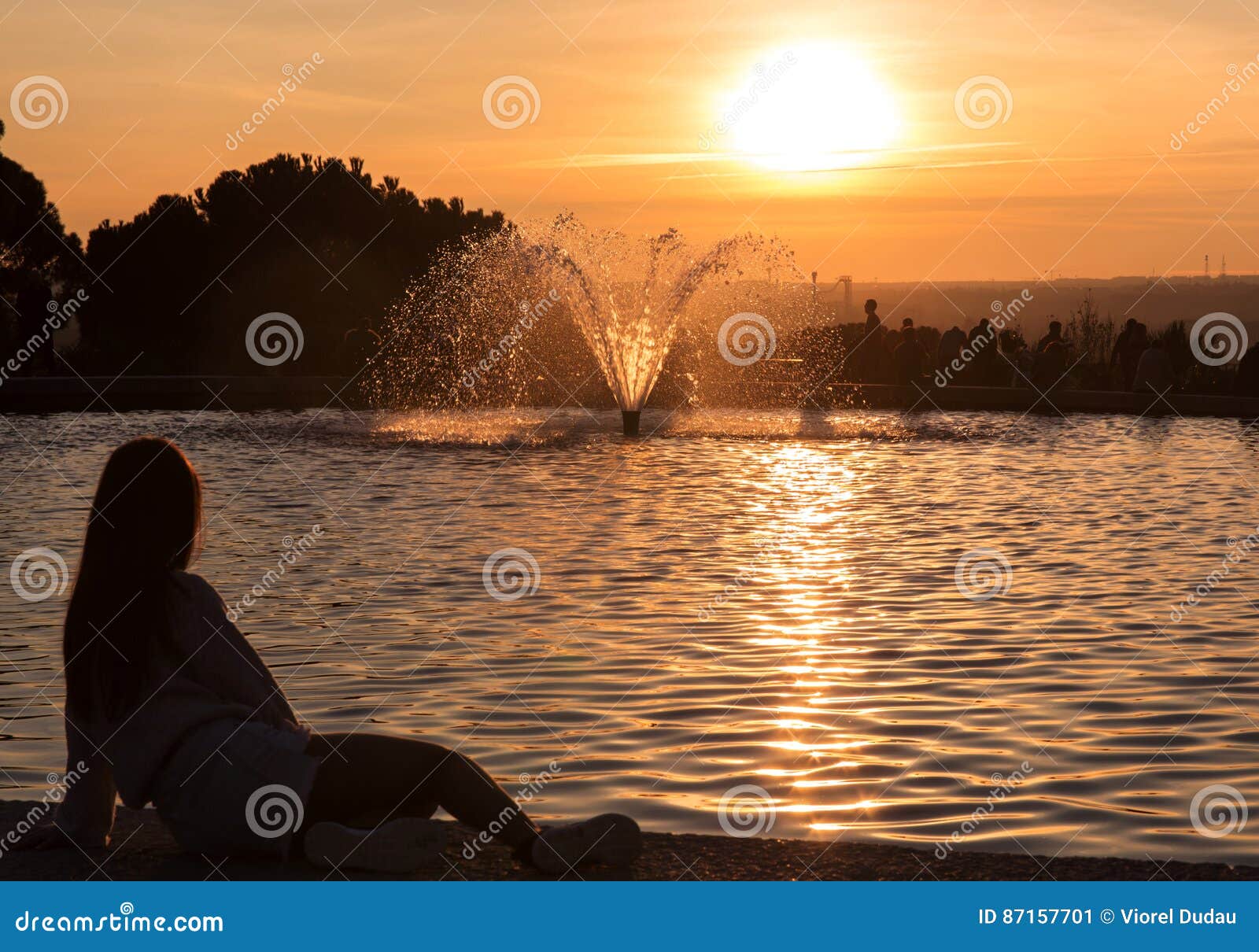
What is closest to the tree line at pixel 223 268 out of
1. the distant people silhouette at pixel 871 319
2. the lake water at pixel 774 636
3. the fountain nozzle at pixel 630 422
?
the distant people silhouette at pixel 871 319

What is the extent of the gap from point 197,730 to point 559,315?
31.9 meters

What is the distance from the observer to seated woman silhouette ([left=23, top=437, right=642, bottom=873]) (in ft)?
15.7

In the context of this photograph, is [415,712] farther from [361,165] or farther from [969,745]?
[361,165]

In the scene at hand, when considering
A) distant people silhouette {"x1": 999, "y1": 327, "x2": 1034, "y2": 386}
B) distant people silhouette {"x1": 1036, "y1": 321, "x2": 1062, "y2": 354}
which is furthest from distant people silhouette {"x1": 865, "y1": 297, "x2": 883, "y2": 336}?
distant people silhouette {"x1": 1036, "y1": 321, "x2": 1062, "y2": 354}

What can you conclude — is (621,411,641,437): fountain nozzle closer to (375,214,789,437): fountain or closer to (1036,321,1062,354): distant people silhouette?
(375,214,789,437): fountain

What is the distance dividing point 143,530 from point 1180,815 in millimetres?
4045

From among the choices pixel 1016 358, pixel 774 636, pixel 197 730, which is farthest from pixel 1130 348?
pixel 197 730

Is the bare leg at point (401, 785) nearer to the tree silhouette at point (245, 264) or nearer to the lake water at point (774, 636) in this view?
the lake water at point (774, 636)

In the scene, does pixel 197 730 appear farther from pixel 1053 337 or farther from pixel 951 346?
pixel 1053 337

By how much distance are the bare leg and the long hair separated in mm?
594

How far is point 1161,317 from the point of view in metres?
179

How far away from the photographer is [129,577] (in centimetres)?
480

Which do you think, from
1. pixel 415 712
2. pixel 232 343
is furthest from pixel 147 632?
pixel 232 343

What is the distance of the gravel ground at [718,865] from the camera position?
4.69 m
